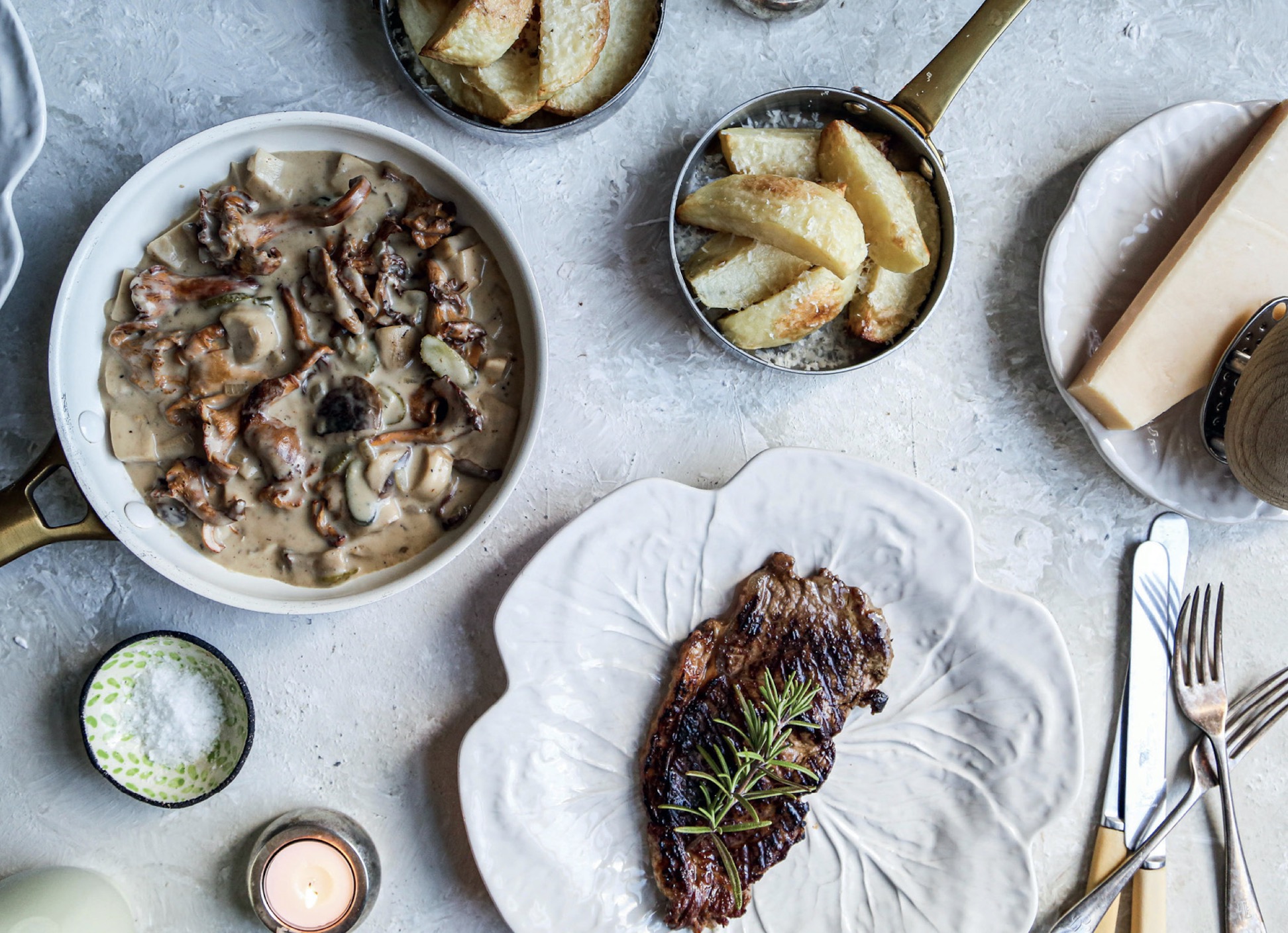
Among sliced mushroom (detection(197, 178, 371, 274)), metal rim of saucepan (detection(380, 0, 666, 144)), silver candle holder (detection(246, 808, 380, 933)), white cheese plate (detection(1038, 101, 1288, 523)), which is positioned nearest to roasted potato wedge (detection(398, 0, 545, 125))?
metal rim of saucepan (detection(380, 0, 666, 144))

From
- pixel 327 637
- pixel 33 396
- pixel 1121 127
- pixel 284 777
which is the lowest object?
pixel 284 777

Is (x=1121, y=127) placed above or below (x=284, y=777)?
above

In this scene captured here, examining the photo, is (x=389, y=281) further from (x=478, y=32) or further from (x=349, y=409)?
(x=478, y=32)

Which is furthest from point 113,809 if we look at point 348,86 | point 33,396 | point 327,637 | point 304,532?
point 348,86

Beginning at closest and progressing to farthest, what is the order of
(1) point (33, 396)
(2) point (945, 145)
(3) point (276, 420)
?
(3) point (276, 420)
(1) point (33, 396)
(2) point (945, 145)

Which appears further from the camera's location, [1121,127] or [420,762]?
[1121,127]

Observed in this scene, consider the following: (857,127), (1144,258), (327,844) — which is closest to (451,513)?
(327,844)

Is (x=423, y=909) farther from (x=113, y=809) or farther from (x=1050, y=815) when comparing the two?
(x=1050, y=815)
